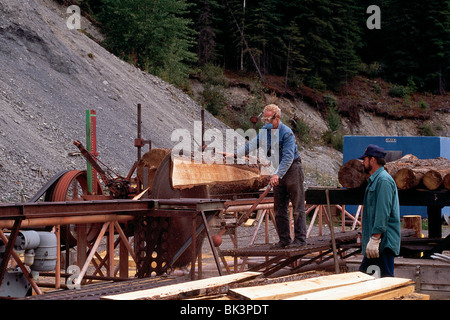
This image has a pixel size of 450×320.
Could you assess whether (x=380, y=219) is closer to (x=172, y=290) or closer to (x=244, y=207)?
(x=172, y=290)

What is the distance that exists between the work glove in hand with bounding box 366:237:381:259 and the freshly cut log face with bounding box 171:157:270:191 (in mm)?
3714

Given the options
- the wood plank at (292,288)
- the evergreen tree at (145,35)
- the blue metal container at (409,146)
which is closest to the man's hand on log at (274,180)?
the wood plank at (292,288)

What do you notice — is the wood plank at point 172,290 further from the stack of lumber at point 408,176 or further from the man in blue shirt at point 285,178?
the stack of lumber at point 408,176

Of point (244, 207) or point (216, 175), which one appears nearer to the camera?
point (216, 175)

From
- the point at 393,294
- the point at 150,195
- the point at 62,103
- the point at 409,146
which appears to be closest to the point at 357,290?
the point at 393,294

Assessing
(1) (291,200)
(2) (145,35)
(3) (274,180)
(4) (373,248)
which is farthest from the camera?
(2) (145,35)

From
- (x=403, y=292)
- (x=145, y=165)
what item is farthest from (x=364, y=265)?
(x=145, y=165)

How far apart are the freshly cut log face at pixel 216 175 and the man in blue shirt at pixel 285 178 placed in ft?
3.72

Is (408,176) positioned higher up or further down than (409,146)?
further down

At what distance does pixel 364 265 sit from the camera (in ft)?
23.4

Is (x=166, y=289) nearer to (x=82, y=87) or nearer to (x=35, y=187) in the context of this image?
(x=35, y=187)

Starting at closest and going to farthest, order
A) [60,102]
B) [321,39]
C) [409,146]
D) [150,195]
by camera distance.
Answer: [150,195]
[409,146]
[60,102]
[321,39]

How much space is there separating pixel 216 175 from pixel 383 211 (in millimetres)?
4310

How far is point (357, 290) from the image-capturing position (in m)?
4.96
